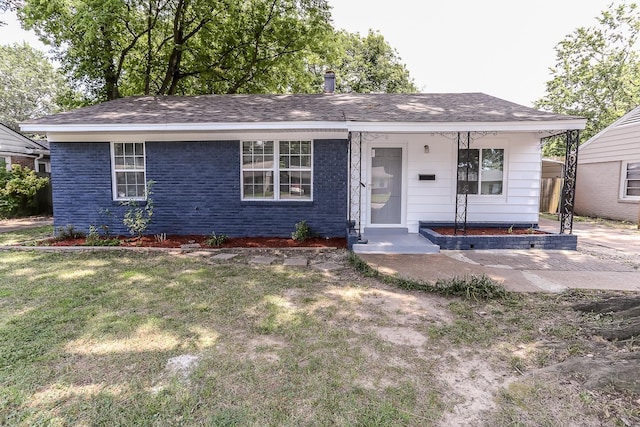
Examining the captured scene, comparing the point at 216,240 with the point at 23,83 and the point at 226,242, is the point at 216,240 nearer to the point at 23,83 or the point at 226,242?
the point at 226,242

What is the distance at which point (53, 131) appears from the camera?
25.1ft

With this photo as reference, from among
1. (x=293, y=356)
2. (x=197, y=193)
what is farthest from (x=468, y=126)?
(x=197, y=193)

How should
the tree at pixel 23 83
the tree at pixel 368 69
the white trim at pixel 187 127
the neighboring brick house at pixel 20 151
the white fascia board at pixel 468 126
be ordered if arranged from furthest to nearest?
1. the tree at pixel 23 83
2. the tree at pixel 368 69
3. the neighboring brick house at pixel 20 151
4. the white trim at pixel 187 127
5. the white fascia board at pixel 468 126

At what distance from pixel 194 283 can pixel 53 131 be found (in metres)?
5.57

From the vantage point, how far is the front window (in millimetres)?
8516

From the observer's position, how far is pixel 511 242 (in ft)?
23.6

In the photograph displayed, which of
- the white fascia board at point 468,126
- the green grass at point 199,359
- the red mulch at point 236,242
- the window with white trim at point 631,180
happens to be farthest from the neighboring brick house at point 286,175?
the window with white trim at point 631,180

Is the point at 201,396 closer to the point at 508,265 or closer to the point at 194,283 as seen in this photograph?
the point at 194,283

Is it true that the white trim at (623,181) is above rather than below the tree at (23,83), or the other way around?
below

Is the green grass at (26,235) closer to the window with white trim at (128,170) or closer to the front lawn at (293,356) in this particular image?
the window with white trim at (128,170)

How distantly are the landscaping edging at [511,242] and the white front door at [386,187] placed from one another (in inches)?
66.9

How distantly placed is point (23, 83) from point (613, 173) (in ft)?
178

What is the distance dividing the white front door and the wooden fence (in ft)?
30.8

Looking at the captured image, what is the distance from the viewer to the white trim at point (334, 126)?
6.89 metres
